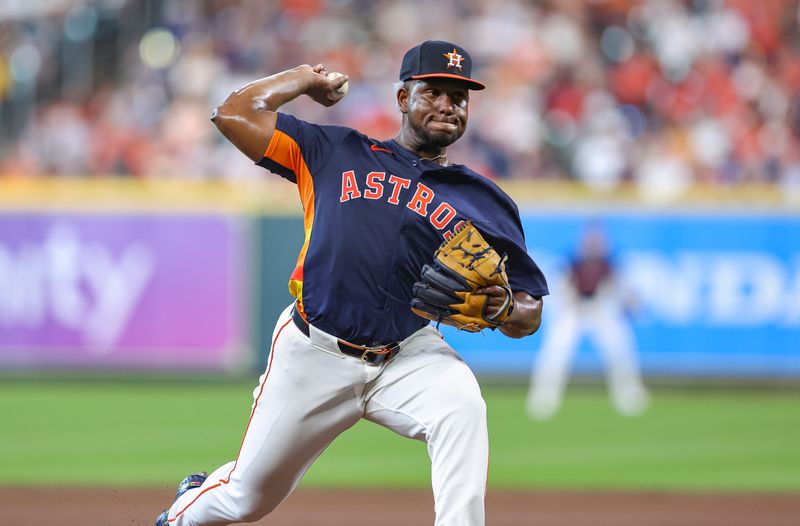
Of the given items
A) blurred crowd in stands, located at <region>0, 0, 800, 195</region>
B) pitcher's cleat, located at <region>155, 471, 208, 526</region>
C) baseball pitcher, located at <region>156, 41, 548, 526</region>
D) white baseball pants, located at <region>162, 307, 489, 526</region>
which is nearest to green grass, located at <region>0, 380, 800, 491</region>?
blurred crowd in stands, located at <region>0, 0, 800, 195</region>

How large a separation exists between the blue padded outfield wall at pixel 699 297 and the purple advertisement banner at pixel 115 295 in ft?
9.14

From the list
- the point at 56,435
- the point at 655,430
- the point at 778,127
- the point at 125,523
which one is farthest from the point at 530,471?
the point at 778,127

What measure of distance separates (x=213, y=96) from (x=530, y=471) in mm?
7999

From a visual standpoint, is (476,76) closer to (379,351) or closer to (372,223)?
(372,223)

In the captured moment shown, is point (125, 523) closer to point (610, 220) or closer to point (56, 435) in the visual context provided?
point (56, 435)

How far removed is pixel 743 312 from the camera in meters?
13.9

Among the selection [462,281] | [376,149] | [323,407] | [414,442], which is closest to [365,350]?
[323,407]

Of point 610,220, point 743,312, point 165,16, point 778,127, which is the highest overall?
point 165,16

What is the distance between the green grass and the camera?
9.11m

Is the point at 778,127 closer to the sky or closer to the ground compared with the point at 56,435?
closer to the sky

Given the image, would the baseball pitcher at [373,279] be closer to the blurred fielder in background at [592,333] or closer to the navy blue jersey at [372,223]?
the navy blue jersey at [372,223]

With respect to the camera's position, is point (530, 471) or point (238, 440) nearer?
point (530, 471)

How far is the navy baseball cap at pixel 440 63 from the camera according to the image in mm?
4910

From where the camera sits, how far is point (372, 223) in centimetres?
487
